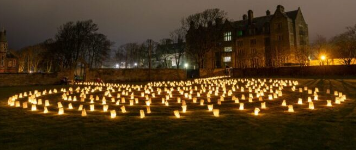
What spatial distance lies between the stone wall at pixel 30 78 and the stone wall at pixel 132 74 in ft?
13.1

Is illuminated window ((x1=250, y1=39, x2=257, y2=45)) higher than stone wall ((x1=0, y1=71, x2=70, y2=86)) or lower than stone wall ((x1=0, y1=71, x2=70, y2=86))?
higher

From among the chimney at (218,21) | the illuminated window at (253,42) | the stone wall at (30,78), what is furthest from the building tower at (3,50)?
the illuminated window at (253,42)

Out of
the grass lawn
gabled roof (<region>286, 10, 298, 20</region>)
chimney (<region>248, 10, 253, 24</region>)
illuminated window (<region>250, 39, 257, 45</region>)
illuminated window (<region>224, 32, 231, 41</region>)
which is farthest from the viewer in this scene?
illuminated window (<region>224, 32, 231, 41</region>)

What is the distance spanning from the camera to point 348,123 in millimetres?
6773

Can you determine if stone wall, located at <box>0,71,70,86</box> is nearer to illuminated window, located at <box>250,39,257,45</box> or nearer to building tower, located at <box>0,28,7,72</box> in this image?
illuminated window, located at <box>250,39,257,45</box>

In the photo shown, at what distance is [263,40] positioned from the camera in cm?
5775

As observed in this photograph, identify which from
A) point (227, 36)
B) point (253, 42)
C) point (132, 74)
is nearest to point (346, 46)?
point (253, 42)

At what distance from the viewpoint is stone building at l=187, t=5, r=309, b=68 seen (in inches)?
2008

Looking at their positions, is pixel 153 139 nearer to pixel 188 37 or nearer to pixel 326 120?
pixel 326 120

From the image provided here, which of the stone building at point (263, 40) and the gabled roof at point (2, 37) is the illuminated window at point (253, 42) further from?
the gabled roof at point (2, 37)

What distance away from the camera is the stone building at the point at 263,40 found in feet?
167

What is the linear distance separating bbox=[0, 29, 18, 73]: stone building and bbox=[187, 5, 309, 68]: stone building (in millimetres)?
68416

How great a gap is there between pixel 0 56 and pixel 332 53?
328ft

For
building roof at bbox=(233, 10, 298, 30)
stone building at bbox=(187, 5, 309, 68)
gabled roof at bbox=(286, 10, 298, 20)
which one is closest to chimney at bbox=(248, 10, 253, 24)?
stone building at bbox=(187, 5, 309, 68)
